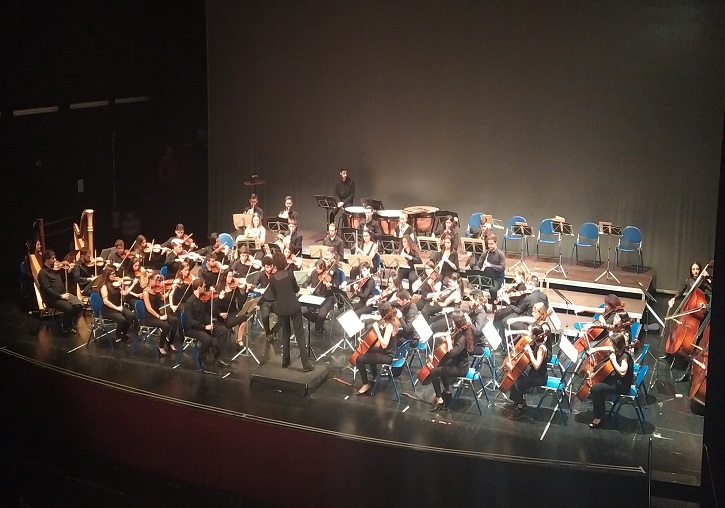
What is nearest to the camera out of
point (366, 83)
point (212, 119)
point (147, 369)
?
point (147, 369)

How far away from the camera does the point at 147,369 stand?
11.9 m

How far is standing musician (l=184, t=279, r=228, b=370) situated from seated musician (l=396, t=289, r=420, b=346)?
7.52 feet

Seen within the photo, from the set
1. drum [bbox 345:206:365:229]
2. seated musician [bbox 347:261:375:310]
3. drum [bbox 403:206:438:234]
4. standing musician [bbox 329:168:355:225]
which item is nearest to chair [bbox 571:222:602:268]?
drum [bbox 403:206:438:234]

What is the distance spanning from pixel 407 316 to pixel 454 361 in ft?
3.34

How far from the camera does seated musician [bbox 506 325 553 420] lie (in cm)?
1011

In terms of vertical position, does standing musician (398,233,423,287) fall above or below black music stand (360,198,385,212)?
below

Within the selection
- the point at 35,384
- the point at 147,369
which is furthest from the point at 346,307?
the point at 35,384

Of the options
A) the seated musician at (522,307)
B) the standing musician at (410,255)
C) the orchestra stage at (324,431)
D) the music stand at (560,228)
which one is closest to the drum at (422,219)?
the music stand at (560,228)

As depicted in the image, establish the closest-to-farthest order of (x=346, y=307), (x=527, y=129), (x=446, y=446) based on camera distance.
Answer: (x=446, y=446) → (x=346, y=307) → (x=527, y=129)

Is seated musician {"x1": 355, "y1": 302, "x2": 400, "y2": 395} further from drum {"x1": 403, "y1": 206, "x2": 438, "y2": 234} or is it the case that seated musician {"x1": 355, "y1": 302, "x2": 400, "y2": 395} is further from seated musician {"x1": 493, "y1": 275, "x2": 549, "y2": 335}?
drum {"x1": 403, "y1": 206, "x2": 438, "y2": 234}

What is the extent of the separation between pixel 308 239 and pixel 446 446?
8.40 metres

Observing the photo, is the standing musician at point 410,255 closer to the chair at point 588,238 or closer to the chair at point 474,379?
the chair at point 474,379

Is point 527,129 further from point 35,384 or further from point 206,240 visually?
point 35,384

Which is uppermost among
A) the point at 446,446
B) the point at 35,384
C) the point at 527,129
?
the point at 527,129
